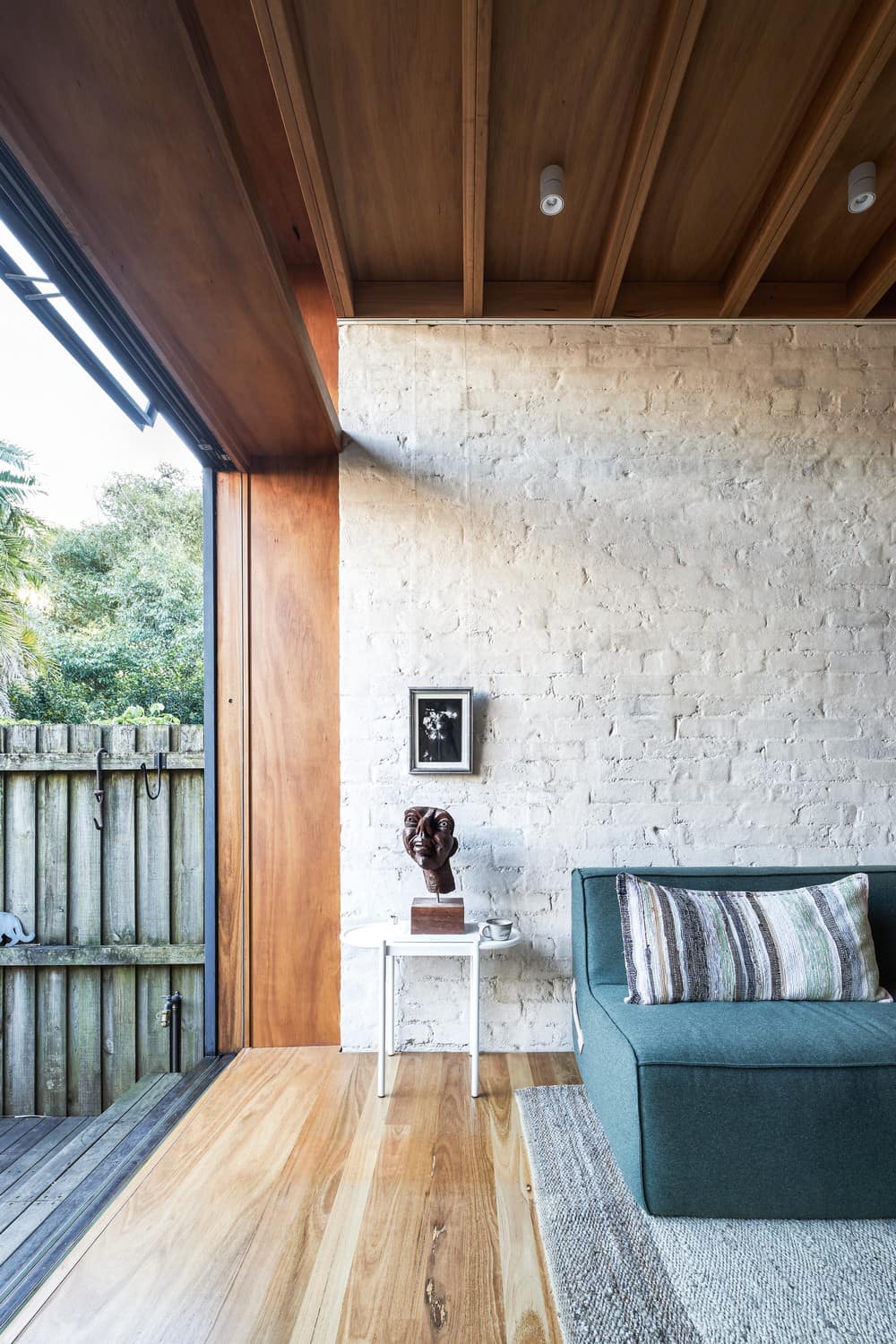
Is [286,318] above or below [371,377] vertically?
below

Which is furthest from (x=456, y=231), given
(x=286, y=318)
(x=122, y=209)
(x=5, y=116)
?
(x=5, y=116)

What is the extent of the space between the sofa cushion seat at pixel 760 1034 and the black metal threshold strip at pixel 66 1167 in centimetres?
135

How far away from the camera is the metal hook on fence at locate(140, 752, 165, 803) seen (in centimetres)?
281

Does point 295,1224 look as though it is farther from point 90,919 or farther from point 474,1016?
point 90,919

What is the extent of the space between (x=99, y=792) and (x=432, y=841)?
1.32 m

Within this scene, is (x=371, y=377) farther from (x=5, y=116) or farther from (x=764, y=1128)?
(x=764, y=1128)

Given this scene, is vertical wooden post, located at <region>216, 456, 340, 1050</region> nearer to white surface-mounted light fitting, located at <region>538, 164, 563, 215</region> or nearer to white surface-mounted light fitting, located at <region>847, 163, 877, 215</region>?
white surface-mounted light fitting, located at <region>538, 164, 563, 215</region>

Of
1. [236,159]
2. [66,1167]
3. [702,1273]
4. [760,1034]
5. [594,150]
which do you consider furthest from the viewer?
[66,1167]

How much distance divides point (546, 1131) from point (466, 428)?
2.31m

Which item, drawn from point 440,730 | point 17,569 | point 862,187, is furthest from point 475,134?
point 17,569

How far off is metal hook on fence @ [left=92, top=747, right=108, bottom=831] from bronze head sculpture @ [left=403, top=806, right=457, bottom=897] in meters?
1.21

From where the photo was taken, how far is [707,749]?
2.68m

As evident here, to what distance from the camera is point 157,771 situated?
2.83 meters

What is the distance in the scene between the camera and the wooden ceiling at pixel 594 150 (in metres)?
1.70
